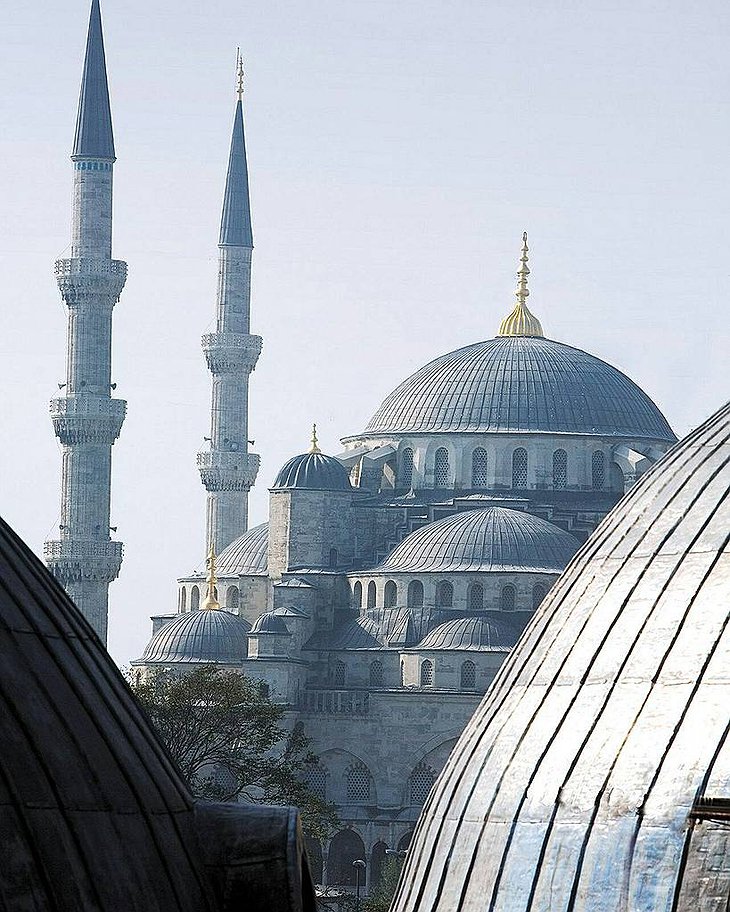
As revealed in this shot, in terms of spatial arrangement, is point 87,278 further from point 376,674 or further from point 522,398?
point 376,674

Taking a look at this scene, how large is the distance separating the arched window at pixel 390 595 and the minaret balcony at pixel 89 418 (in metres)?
8.58

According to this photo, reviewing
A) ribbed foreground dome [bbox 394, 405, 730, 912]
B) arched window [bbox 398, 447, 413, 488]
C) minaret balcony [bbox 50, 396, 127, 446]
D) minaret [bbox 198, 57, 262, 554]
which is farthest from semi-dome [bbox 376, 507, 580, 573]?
ribbed foreground dome [bbox 394, 405, 730, 912]

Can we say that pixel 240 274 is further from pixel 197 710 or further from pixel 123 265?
pixel 197 710

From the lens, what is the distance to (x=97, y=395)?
63.5 meters

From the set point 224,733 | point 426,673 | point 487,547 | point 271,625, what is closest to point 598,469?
point 487,547

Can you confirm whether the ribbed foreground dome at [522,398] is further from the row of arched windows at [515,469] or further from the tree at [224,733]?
the tree at [224,733]

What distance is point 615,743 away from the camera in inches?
315

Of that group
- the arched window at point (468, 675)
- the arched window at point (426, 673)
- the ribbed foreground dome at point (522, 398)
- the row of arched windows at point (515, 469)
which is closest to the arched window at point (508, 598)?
the arched window at point (426, 673)

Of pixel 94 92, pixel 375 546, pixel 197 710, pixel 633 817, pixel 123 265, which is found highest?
pixel 94 92

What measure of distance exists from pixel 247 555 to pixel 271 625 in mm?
8995

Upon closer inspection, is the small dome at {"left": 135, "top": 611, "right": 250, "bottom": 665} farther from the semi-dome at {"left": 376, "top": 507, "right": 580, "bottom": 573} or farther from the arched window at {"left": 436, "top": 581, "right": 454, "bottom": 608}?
the arched window at {"left": 436, "top": 581, "right": 454, "bottom": 608}

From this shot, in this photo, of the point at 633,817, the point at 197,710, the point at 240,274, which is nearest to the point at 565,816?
the point at 633,817

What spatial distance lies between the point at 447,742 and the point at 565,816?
156 ft

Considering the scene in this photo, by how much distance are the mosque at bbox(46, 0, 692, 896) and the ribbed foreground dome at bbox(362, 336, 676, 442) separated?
68mm
